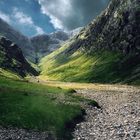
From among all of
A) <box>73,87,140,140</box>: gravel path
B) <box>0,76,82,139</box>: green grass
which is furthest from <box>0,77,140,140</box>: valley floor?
<box>0,76,82,139</box>: green grass

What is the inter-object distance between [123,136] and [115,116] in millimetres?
20264

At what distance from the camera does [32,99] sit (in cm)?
7694

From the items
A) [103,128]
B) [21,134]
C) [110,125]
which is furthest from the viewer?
[110,125]

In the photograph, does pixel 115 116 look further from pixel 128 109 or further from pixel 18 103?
pixel 18 103

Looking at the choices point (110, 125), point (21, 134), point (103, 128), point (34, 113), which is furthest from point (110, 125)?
point (21, 134)

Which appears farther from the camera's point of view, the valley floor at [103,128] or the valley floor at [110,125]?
the valley floor at [110,125]

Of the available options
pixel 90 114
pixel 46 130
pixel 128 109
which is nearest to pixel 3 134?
pixel 46 130

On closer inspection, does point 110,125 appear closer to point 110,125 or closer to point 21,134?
point 110,125

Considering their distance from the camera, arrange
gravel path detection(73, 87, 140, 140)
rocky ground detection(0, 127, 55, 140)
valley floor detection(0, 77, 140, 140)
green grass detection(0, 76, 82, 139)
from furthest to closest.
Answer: gravel path detection(73, 87, 140, 140), green grass detection(0, 76, 82, 139), valley floor detection(0, 77, 140, 140), rocky ground detection(0, 127, 55, 140)

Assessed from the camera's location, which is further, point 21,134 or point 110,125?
point 110,125

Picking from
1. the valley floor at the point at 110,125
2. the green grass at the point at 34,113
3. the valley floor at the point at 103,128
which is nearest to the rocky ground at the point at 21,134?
the valley floor at the point at 103,128

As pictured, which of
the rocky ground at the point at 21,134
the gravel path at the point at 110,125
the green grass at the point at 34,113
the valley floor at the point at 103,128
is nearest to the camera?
the rocky ground at the point at 21,134

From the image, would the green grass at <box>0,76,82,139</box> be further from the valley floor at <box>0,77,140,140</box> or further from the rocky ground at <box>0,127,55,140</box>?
the valley floor at <box>0,77,140,140</box>

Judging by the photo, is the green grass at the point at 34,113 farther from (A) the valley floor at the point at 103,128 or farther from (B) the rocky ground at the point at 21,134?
(A) the valley floor at the point at 103,128
